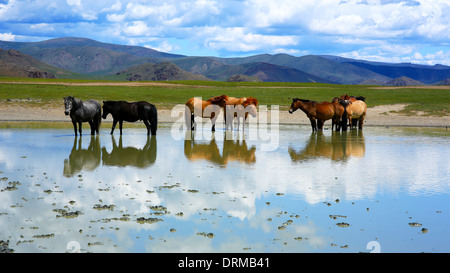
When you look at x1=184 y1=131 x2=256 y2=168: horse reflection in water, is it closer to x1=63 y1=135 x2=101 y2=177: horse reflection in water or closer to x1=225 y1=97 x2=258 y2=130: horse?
x1=63 y1=135 x2=101 y2=177: horse reflection in water

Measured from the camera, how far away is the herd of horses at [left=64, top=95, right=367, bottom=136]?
19.9m

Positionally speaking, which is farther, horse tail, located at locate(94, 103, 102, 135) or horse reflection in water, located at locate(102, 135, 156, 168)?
horse tail, located at locate(94, 103, 102, 135)

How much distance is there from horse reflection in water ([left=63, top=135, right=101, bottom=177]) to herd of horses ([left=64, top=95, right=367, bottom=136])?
86.6 inches

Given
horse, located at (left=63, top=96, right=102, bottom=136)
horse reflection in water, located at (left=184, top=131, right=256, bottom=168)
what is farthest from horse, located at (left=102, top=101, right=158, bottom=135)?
horse reflection in water, located at (left=184, top=131, right=256, bottom=168)

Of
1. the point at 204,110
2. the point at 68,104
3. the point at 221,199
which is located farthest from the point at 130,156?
the point at 204,110

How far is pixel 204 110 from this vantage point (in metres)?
23.1

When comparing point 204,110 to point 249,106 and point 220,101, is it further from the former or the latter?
point 249,106

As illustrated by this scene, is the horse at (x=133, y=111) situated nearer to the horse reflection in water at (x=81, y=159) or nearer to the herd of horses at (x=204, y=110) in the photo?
the herd of horses at (x=204, y=110)

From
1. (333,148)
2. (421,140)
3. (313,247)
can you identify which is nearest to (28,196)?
(313,247)

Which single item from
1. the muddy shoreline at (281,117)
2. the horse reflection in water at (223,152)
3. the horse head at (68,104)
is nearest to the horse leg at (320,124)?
the muddy shoreline at (281,117)

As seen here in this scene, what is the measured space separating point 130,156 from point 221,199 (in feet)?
20.8

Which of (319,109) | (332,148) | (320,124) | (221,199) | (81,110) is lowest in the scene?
(221,199)
